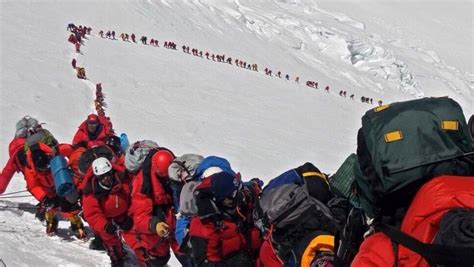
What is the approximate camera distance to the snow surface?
11453mm

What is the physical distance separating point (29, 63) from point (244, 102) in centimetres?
684

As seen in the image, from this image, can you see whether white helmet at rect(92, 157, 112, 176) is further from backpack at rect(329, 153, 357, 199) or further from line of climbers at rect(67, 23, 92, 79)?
line of climbers at rect(67, 23, 92, 79)

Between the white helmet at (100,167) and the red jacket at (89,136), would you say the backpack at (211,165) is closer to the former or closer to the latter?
the white helmet at (100,167)

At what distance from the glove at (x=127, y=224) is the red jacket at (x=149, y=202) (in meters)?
0.32

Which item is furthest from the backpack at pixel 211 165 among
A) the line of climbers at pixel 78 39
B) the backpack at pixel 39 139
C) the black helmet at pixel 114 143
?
the line of climbers at pixel 78 39

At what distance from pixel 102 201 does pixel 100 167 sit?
0.35 metres

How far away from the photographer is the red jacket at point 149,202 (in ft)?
15.0

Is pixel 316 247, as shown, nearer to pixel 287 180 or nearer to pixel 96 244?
pixel 287 180

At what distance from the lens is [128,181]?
5113 mm

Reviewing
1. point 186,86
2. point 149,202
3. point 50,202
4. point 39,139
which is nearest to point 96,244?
point 50,202

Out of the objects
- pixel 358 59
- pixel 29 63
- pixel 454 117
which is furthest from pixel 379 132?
pixel 358 59

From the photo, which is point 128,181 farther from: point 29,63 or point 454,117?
point 29,63

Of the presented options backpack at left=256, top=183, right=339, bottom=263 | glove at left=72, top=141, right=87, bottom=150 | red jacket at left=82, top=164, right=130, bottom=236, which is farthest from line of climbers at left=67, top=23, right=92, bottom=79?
backpack at left=256, top=183, right=339, bottom=263

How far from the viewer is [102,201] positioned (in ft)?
16.2
